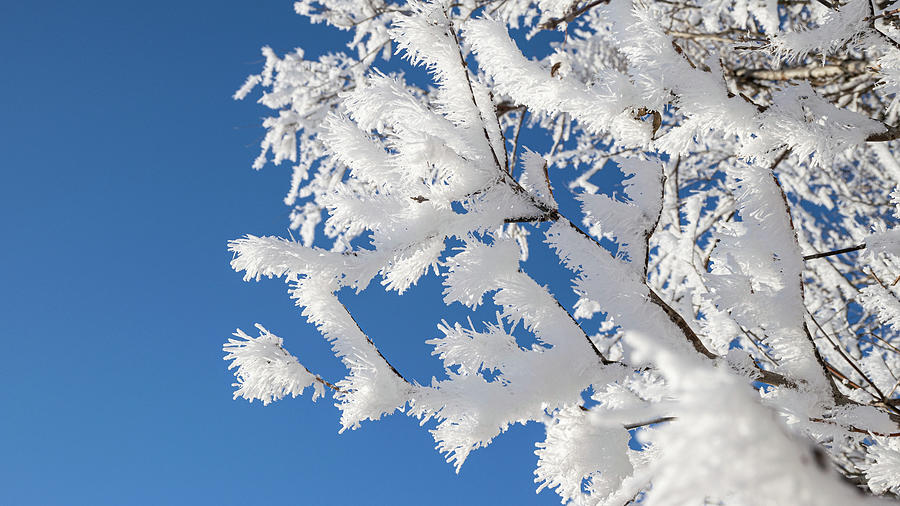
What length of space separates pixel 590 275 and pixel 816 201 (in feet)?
16.1

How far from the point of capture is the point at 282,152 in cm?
448

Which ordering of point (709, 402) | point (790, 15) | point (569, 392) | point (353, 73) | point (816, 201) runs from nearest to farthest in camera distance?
point (709, 402) < point (569, 392) < point (790, 15) < point (353, 73) < point (816, 201)

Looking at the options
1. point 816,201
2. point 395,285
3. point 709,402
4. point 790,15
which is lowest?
point 816,201

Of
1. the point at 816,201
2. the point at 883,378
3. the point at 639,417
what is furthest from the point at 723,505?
the point at 816,201

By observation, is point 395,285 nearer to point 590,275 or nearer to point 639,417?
point 590,275

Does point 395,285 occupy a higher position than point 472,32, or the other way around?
point 472,32

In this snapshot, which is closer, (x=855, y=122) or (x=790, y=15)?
(x=855, y=122)

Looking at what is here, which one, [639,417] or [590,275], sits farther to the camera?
[590,275]

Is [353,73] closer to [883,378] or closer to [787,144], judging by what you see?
[787,144]

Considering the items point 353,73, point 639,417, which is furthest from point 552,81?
point 353,73

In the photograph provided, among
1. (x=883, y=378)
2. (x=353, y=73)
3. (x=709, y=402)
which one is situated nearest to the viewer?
(x=709, y=402)

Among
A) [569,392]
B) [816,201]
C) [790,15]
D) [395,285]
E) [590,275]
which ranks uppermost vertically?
[395,285]

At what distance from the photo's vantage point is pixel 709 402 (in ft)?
1.07

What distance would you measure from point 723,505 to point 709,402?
0.22 meters
